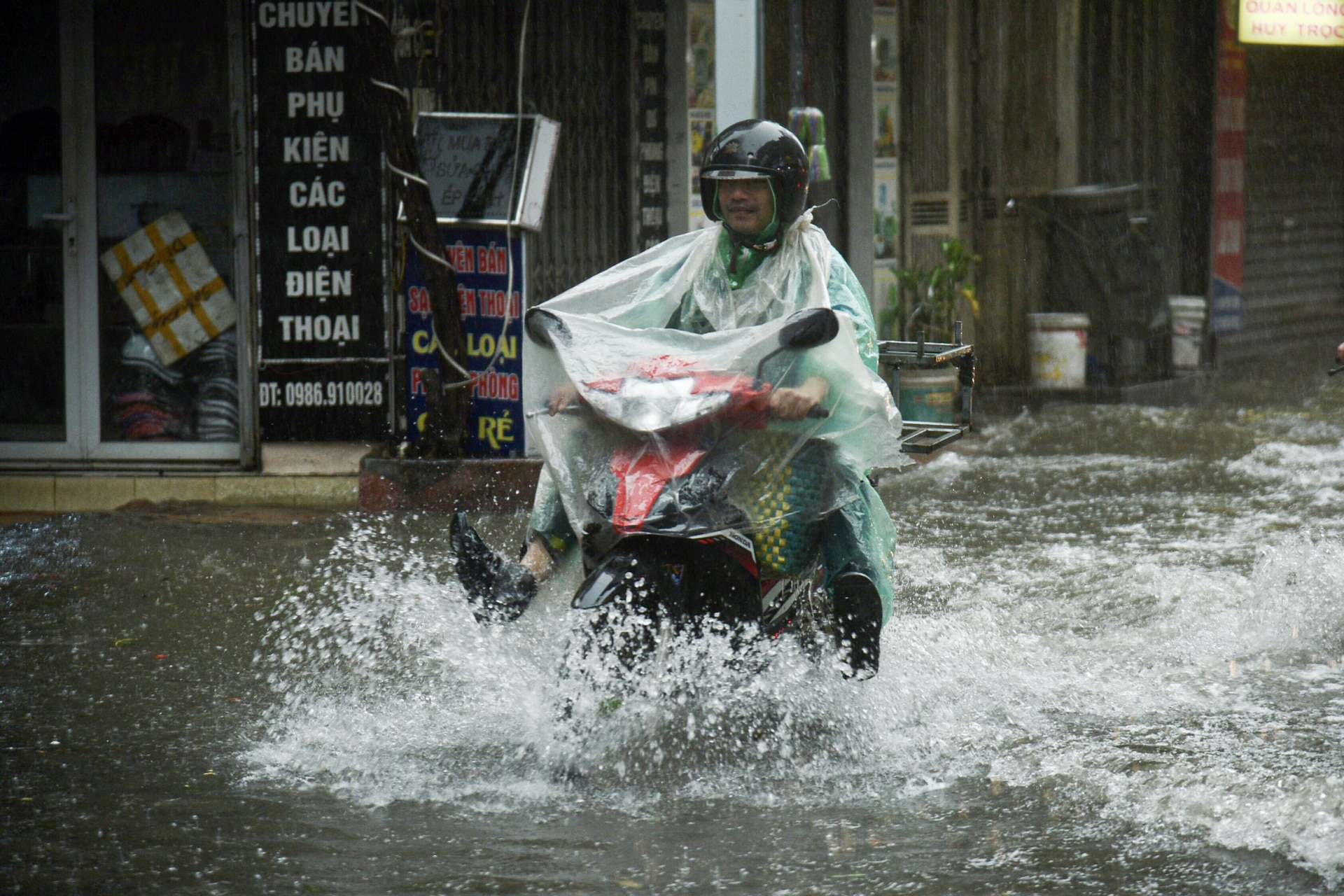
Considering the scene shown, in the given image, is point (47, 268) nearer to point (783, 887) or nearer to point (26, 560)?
point (26, 560)

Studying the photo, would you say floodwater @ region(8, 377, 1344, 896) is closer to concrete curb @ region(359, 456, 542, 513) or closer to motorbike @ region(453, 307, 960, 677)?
motorbike @ region(453, 307, 960, 677)

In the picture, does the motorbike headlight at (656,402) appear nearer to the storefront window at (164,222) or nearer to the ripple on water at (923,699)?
the ripple on water at (923,699)

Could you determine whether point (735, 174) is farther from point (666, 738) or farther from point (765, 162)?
point (666, 738)

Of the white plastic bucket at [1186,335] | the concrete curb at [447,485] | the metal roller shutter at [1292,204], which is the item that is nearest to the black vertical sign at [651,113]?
the concrete curb at [447,485]

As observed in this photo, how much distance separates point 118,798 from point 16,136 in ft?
17.2

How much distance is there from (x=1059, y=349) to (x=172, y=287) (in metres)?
6.52

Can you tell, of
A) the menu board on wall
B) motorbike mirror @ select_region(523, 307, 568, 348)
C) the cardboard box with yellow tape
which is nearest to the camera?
motorbike mirror @ select_region(523, 307, 568, 348)

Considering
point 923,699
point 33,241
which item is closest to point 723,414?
point 923,699

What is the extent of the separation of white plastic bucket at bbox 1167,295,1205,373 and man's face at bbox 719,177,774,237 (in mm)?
9695

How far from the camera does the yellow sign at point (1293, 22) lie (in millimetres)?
13531

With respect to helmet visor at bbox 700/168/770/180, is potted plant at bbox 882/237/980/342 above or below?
below

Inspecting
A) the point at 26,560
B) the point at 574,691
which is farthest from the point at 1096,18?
the point at 574,691

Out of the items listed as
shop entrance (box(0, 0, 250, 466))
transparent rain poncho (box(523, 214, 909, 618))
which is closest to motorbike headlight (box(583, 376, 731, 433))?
transparent rain poncho (box(523, 214, 909, 618))

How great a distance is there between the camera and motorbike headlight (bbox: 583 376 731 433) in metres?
3.53
